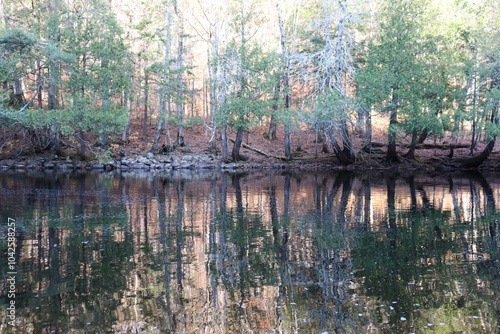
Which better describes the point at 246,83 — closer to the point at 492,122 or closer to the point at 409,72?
the point at 409,72

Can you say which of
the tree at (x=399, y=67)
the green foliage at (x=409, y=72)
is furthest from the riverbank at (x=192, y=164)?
the tree at (x=399, y=67)

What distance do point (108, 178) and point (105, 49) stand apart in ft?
32.9

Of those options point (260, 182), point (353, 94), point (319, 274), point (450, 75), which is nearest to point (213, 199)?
point (260, 182)

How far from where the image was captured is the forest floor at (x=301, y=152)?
3161 cm

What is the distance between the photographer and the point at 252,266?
8.10m

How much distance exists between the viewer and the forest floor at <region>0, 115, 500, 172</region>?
31.6 metres

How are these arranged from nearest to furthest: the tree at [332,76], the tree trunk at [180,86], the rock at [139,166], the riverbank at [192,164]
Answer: the tree at [332,76] < the riverbank at [192,164] < the rock at [139,166] < the tree trunk at [180,86]

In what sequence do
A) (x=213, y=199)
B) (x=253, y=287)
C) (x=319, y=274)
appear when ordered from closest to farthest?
(x=253, y=287) → (x=319, y=274) → (x=213, y=199)

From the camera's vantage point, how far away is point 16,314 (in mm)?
5887

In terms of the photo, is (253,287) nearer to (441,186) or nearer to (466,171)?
(441,186)

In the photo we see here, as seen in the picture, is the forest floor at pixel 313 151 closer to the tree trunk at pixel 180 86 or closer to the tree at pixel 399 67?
the tree trunk at pixel 180 86

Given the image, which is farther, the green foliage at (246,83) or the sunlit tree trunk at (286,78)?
the sunlit tree trunk at (286,78)

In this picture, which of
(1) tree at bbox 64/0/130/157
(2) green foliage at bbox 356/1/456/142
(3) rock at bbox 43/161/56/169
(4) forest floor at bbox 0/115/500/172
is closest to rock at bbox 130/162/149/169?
(4) forest floor at bbox 0/115/500/172

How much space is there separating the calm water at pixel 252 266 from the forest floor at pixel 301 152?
1611 centimetres
